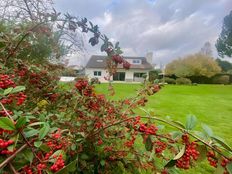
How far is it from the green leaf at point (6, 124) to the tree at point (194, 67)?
36057 millimetres

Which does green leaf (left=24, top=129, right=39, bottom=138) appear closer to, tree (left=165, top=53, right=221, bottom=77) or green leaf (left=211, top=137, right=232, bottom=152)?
green leaf (left=211, top=137, right=232, bottom=152)

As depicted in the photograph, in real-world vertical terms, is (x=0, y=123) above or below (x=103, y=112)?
above

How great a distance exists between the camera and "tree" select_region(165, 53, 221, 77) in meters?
35.8

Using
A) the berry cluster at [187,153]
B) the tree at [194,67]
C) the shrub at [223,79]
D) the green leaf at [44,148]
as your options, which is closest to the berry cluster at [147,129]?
the berry cluster at [187,153]

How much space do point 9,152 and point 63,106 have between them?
5.07 ft

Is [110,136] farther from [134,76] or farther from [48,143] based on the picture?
[134,76]

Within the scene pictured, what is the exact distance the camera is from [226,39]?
3381 centimetres

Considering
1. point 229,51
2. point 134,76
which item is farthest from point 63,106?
point 229,51

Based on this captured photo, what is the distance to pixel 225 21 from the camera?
34.2m

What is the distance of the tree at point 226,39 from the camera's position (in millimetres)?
33594

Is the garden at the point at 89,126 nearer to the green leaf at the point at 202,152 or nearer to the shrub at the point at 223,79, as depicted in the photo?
the green leaf at the point at 202,152

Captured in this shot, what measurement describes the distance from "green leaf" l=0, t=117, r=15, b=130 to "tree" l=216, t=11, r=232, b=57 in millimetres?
36665

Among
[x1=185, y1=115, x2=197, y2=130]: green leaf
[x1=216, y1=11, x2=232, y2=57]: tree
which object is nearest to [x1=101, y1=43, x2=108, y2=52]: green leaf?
[x1=185, y1=115, x2=197, y2=130]: green leaf

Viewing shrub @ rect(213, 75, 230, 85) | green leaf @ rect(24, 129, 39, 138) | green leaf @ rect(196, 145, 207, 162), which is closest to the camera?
green leaf @ rect(24, 129, 39, 138)
